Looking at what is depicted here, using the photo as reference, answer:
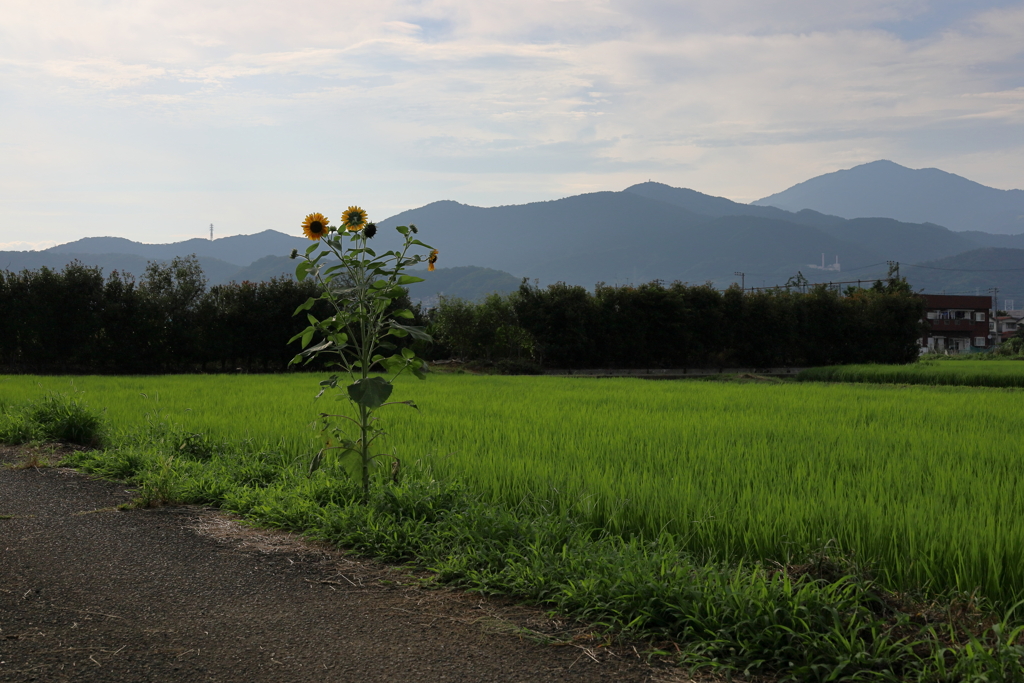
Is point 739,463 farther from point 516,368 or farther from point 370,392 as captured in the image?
point 516,368

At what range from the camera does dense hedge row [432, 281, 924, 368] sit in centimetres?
2727

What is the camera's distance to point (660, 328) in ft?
93.6

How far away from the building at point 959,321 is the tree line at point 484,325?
59396 mm

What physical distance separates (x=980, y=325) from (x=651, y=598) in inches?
3995

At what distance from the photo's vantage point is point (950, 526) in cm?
331

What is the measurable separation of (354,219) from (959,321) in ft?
322

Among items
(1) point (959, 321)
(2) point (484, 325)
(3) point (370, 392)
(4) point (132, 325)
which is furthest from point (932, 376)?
(1) point (959, 321)

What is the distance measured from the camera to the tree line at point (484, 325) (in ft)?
67.2

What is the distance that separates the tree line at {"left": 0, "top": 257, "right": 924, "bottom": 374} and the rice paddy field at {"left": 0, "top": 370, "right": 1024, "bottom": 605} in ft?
36.7

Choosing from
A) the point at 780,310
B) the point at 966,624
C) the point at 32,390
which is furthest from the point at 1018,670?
the point at 780,310

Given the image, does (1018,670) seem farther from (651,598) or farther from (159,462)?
(159,462)

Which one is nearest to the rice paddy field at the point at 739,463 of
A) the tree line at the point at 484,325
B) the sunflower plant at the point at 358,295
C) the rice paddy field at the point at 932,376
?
the sunflower plant at the point at 358,295

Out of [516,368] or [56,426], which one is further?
[516,368]

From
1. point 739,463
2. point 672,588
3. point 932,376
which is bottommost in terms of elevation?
point 932,376
